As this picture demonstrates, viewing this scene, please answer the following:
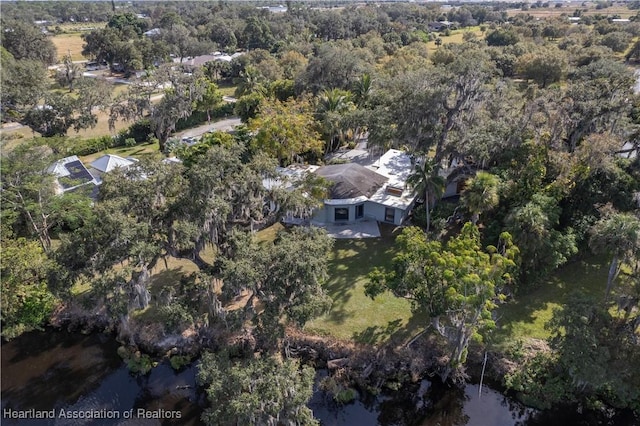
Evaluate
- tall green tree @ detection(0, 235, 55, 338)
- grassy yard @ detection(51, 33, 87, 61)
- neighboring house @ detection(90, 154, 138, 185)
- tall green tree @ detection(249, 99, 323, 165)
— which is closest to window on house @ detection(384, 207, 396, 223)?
tall green tree @ detection(249, 99, 323, 165)

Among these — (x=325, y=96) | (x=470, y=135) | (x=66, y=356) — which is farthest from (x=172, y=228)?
(x=325, y=96)

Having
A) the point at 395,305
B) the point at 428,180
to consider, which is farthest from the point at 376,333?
the point at 428,180

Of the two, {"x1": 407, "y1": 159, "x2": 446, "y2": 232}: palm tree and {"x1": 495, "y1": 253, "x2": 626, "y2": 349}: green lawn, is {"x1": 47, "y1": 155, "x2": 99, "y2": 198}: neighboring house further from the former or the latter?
{"x1": 495, "y1": 253, "x2": 626, "y2": 349}: green lawn

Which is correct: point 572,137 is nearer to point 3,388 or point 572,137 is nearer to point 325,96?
point 325,96

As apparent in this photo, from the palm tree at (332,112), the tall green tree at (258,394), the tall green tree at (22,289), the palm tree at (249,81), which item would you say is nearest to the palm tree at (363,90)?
the palm tree at (332,112)

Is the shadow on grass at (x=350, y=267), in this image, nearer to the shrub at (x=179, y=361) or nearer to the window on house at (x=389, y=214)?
the window on house at (x=389, y=214)
